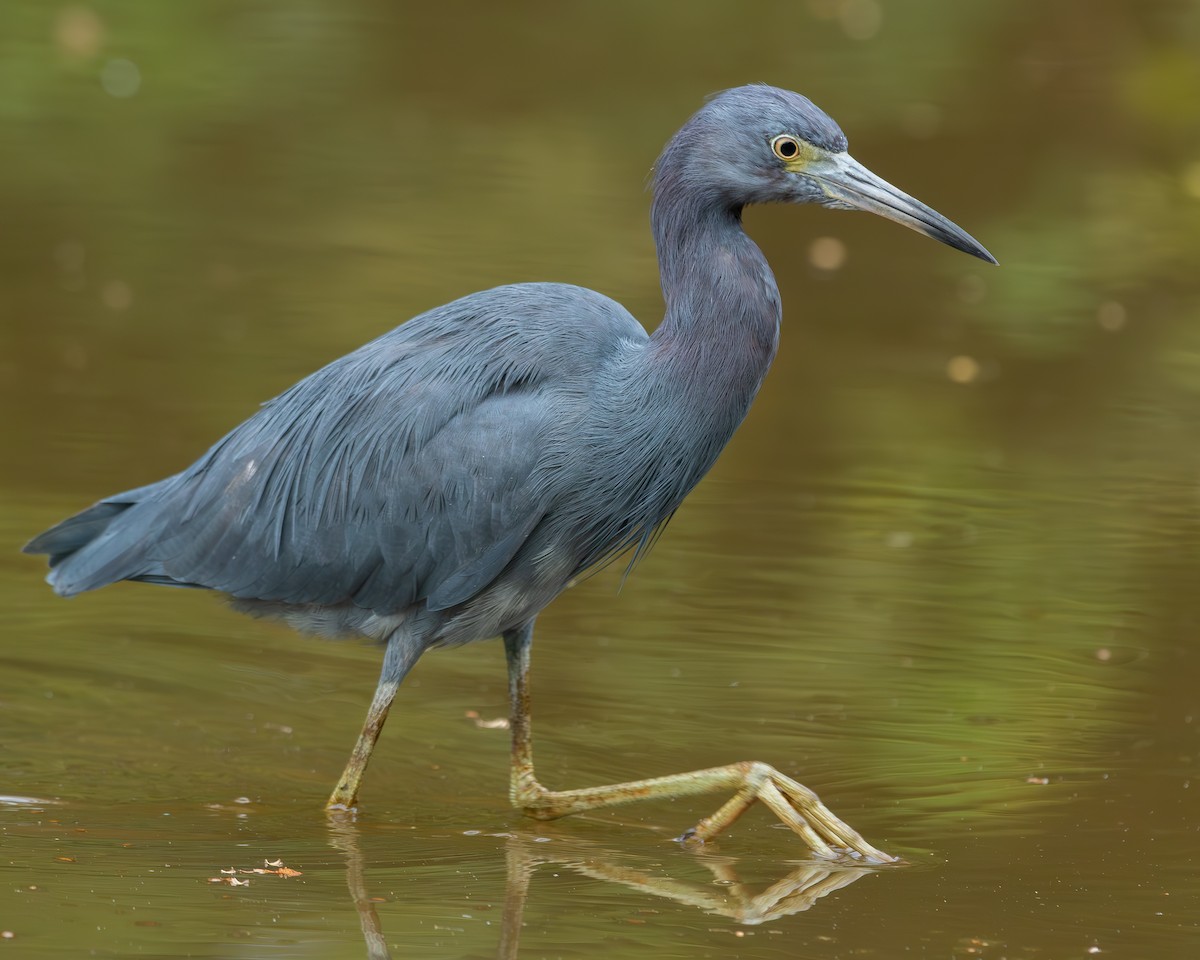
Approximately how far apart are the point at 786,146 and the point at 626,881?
7.08 feet

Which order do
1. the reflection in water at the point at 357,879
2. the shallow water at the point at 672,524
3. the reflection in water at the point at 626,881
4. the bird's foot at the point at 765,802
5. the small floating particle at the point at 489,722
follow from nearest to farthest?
the reflection in water at the point at 357,879 → the reflection in water at the point at 626,881 → the shallow water at the point at 672,524 → the bird's foot at the point at 765,802 → the small floating particle at the point at 489,722

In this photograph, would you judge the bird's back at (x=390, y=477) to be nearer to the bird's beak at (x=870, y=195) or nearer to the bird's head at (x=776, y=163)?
the bird's head at (x=776, y=163)

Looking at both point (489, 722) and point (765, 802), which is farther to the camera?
point (489, 722)

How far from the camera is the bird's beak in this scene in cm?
572

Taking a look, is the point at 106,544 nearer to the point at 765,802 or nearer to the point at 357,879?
the point at 357,879

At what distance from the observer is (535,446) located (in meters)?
5.71

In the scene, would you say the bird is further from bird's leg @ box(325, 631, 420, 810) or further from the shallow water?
the shallow water

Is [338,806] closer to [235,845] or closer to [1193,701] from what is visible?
[235,845]

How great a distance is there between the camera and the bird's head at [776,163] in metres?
5.68

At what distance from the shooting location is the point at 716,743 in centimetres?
640

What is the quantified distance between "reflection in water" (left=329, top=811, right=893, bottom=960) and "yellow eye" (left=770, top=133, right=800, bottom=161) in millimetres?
2028

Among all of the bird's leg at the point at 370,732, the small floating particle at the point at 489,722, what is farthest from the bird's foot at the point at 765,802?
the small floating particle at the point at 489,722

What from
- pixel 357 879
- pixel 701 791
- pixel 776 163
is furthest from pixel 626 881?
pixel 776 163

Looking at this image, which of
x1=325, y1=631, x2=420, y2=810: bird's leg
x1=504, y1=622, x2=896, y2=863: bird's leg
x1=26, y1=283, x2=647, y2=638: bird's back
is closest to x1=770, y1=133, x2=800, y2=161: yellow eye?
x1=26, y1=283, x2=647, y2=638: bird's back
